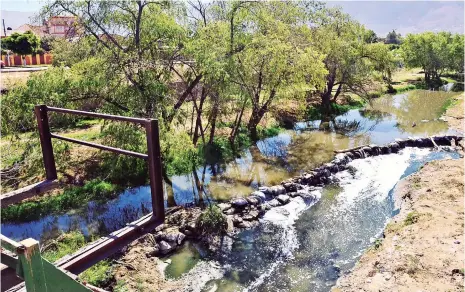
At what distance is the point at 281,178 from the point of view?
15.3 meters

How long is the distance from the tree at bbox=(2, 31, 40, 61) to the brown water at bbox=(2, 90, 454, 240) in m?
24.5

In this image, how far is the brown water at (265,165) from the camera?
442 inches

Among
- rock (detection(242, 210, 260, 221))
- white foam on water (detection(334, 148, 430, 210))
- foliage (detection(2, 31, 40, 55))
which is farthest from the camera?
foliage (detection(2, 31, 40, 55))

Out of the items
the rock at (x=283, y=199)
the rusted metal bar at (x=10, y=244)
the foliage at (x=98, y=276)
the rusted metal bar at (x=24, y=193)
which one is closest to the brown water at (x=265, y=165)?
the rock at (x=283, y=199)

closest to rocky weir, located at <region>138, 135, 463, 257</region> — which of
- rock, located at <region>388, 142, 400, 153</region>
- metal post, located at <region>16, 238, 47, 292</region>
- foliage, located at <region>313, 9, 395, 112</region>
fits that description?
rock, located at <region>388, 142, 400, 153</region>

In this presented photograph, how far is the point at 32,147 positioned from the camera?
1198cm

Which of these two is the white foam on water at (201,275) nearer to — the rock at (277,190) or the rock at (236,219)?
the rock at (236,219)

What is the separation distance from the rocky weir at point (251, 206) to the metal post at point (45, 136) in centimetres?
561

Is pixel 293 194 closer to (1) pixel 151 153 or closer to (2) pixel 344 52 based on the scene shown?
(1) pixel 151 153

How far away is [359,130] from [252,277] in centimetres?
1690

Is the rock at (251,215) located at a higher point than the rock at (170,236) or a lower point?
lower

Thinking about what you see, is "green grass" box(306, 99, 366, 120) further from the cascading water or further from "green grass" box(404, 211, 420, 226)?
"green grass" box(404, 211, 420, 226)

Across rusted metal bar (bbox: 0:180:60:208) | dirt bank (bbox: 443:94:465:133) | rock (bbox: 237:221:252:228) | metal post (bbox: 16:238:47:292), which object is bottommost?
rock (bbox: 237:221:252:228)

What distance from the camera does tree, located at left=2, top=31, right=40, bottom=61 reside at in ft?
105
